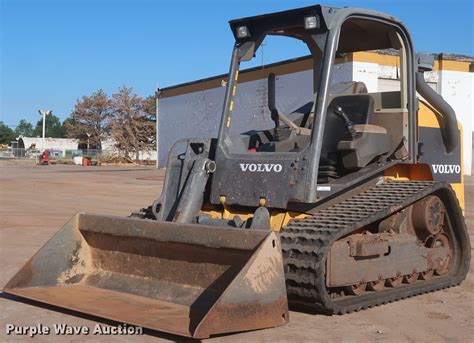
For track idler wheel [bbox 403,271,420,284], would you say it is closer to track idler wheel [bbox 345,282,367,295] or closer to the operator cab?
track idler wheel [bbox 345,282,367,295]

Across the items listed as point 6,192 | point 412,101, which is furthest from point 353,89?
point 6,192

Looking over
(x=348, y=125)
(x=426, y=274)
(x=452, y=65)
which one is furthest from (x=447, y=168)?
(x=452, y=65)

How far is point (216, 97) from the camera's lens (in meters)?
35.6

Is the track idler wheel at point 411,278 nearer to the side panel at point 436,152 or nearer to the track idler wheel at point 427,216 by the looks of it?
the track idler wheel at point 427,216

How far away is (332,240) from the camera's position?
5309 millimetres

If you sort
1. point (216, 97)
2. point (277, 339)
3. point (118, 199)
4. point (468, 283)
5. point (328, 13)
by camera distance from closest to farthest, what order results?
point (277, 339) < point (328, 13) < point (468, 283) < point (118, 199) < point (216, 97)

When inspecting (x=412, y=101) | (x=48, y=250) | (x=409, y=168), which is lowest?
(x=48, y=250)

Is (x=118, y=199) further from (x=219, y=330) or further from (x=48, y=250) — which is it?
(x=219, y=330)

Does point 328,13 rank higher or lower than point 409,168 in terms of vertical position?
higher

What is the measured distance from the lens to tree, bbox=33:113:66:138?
139 metres

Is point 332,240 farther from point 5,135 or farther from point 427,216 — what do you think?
point 5,135

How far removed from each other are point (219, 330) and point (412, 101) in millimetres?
3560

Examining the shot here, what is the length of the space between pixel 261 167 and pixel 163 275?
1311 mm

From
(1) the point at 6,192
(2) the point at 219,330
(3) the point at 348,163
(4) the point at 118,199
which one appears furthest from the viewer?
(1) the point at 6,192
